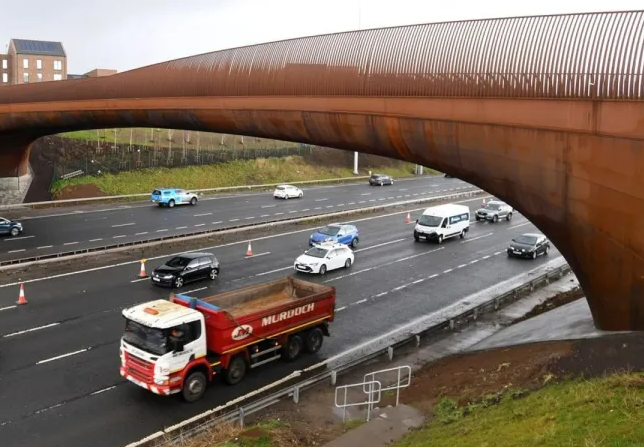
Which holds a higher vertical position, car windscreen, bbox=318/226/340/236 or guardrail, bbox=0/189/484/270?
car windscreen, bbox=318/226/340/236

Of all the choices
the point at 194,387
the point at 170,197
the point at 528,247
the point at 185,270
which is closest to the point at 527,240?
the point at 528,247

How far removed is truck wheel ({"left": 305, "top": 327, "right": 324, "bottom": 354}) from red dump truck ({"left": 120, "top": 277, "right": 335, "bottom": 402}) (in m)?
0.03

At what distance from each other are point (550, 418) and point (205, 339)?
892 centimetres

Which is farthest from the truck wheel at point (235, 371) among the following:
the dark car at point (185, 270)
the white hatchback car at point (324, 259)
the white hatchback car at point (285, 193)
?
the white hatchback car at point (285, 193)

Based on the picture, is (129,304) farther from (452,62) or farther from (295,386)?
(452,62)

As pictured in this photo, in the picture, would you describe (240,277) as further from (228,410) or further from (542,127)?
(542,127)

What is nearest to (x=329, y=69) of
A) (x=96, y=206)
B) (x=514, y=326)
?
(x=514, y=326)

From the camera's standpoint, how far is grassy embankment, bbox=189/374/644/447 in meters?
8.98

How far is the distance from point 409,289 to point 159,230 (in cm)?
1884

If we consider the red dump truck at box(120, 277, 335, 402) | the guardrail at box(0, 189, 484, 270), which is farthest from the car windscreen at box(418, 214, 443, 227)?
the red dump truck at box(120, 277, 335, 402)

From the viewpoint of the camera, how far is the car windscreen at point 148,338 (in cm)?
1448

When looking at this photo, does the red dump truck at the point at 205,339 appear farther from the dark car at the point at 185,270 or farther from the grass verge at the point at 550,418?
the dark car at the point at 185,270

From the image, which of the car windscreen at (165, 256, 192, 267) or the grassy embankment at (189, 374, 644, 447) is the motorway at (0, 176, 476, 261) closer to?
the car windscreen at (165, 256, 192, 267)

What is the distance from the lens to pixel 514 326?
2112 centimetres
